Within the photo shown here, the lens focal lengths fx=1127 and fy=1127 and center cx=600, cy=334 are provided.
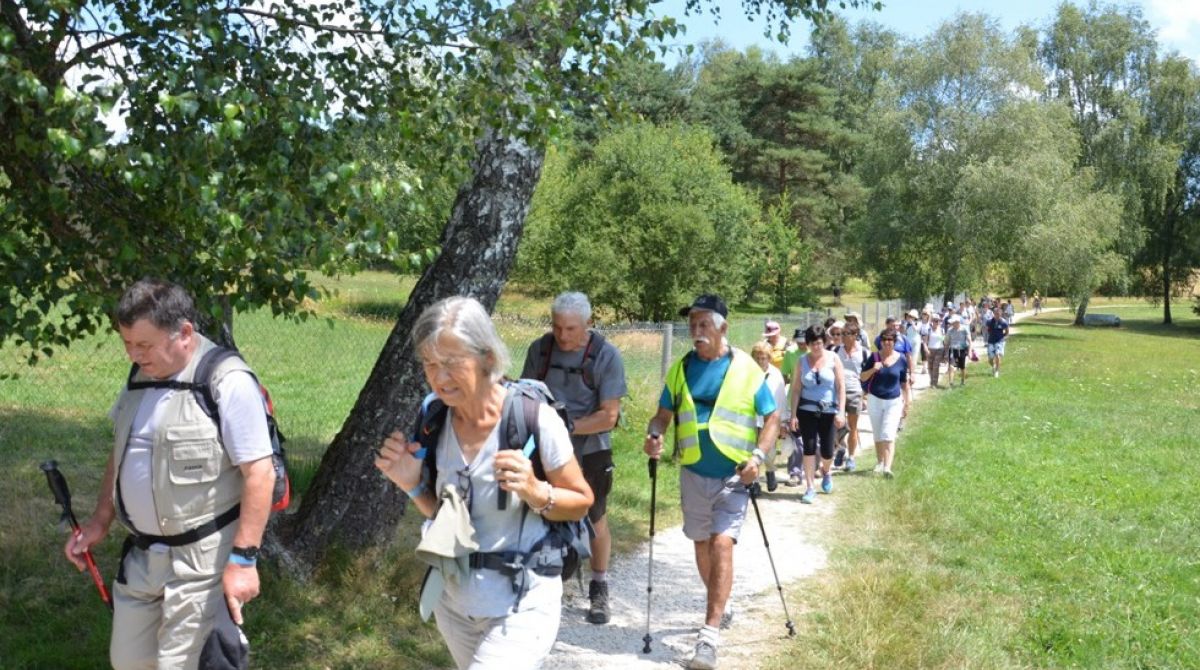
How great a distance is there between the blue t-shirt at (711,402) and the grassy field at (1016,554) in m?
1.09

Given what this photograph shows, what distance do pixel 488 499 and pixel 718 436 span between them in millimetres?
2797

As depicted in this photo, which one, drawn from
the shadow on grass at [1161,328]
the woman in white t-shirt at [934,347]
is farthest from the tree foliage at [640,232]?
the shadow on grass at [1161,328]

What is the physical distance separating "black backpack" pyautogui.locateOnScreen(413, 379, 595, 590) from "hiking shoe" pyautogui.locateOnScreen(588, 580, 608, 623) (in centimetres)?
311

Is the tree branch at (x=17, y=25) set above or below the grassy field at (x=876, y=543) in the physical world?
above

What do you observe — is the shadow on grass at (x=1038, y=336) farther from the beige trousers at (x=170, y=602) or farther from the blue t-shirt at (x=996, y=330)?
the beige trousers at (x=170, y=602)

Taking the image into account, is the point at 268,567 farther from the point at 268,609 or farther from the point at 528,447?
the point at 528,447

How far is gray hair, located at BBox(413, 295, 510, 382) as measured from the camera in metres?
3.38

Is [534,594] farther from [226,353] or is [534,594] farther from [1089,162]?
[1089,162]

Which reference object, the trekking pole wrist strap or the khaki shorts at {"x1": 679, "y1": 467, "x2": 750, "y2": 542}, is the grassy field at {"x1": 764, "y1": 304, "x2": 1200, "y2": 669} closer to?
the khaki shorts at {"x1": 679, "y1": 467, "x2": 750, "y2": 542}

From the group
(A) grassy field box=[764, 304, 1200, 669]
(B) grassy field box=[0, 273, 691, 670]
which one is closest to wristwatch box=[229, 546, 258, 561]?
(B) grassy field box=[0, 273, 691, 670]

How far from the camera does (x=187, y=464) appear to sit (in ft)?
11.9

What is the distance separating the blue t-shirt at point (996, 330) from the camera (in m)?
26.4

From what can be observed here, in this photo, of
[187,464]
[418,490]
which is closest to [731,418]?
[418,490]

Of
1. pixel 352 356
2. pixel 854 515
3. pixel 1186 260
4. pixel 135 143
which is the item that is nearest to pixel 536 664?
pixel 135 143
